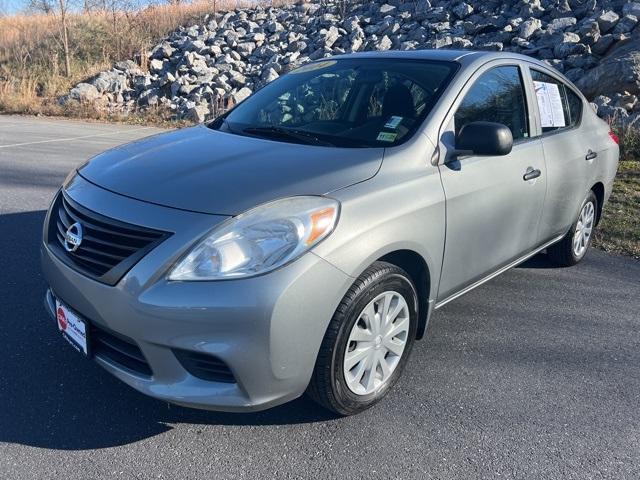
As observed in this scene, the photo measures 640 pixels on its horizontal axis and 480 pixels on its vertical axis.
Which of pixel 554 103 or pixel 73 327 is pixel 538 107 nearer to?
pixel 554 103

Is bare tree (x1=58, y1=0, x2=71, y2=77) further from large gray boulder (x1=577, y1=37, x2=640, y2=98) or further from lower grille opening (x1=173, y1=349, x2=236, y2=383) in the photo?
lower grille opening (x1=173, y1=349, x2=236, y2=383)

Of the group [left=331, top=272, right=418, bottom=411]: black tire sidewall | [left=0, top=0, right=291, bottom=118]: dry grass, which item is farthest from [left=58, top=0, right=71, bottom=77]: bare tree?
[left=331, top=272, right=418, bottom=411]: black tire sidewall

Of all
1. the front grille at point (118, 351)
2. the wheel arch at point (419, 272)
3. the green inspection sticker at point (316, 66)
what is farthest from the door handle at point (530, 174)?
the front grille at point (118, 351)

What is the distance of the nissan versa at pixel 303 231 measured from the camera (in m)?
2.27

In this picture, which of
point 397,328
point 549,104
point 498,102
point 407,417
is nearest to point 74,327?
point 397,328

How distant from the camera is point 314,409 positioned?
2.82 m

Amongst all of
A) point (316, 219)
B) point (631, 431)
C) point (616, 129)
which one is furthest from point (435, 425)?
point (616, 129)

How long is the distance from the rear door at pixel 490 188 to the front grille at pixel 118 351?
156 centimetres

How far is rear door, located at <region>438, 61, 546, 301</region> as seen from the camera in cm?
307

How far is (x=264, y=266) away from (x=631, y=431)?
6.29ft

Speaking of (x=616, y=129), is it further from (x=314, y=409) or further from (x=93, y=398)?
(x=93, y=398)

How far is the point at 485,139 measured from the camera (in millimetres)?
2963

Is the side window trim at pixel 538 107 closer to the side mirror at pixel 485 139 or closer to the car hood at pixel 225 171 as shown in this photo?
the side mirror at pixel 485 139

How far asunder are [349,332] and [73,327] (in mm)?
1248
